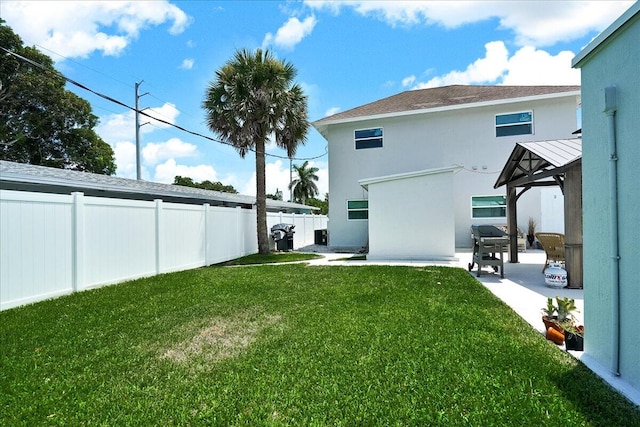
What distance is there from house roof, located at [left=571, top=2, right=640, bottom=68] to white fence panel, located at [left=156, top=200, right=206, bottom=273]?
8826 mm

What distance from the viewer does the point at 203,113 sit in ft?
48.1

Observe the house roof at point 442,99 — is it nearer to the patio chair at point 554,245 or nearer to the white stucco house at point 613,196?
the patio chair at point 554,245

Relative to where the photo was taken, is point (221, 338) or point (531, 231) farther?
point (531, 231)

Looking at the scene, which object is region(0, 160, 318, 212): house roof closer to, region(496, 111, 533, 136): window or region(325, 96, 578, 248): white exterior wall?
region(325, 96, 578, 248): white exterior wall

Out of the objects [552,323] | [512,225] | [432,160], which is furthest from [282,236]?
[552,323]

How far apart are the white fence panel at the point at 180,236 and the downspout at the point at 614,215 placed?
8990 millimetres

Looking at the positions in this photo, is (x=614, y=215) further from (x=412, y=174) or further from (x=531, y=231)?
(x=531, y=231)

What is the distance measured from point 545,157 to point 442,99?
399 inches

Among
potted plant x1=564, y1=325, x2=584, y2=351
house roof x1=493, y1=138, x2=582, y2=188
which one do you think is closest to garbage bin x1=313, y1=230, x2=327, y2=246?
house roof x1=493, y1=138, x2=582, y2=188

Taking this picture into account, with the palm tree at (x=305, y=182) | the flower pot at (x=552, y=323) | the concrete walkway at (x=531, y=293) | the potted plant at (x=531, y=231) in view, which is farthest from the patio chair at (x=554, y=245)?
the palm tree at (x=305, y=182)

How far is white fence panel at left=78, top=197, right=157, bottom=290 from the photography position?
24.1ft

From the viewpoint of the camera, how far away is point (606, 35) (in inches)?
125

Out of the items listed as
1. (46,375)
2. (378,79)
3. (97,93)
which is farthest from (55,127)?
(46,375)

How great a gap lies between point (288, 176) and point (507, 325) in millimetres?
44589
